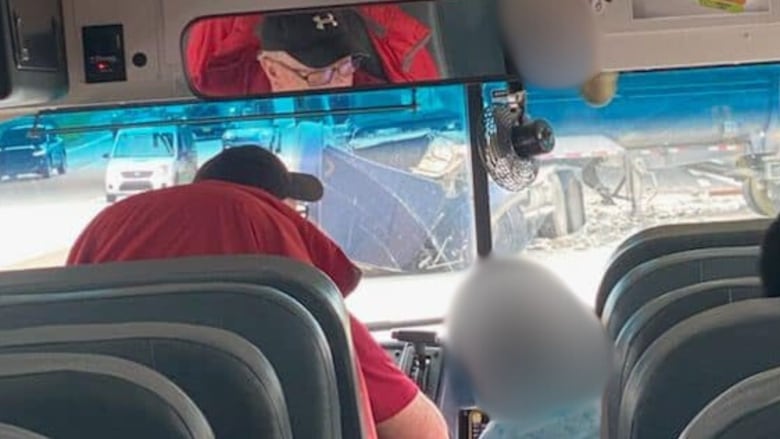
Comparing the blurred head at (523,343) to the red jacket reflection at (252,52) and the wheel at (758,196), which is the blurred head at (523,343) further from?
the wheel at (758,196)

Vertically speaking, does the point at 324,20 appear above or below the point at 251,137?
above

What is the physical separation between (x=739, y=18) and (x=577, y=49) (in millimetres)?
395

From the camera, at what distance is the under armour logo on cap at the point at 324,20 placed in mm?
2705

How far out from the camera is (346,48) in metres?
2.75

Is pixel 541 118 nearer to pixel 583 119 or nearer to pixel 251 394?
pixel 583 119

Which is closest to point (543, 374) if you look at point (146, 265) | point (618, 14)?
point (146, 265)

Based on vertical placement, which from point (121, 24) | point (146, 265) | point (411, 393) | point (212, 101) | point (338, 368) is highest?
point (121, 24)

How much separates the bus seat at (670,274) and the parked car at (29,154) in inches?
69.7

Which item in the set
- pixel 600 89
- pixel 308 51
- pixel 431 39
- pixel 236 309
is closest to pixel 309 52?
pixel 308 51

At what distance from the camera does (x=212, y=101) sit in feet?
9.26

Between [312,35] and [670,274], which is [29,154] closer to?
[312,35]

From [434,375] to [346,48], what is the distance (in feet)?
3.71

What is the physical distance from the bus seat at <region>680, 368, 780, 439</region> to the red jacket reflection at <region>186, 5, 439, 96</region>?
1896mm

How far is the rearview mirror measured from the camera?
107 inches
